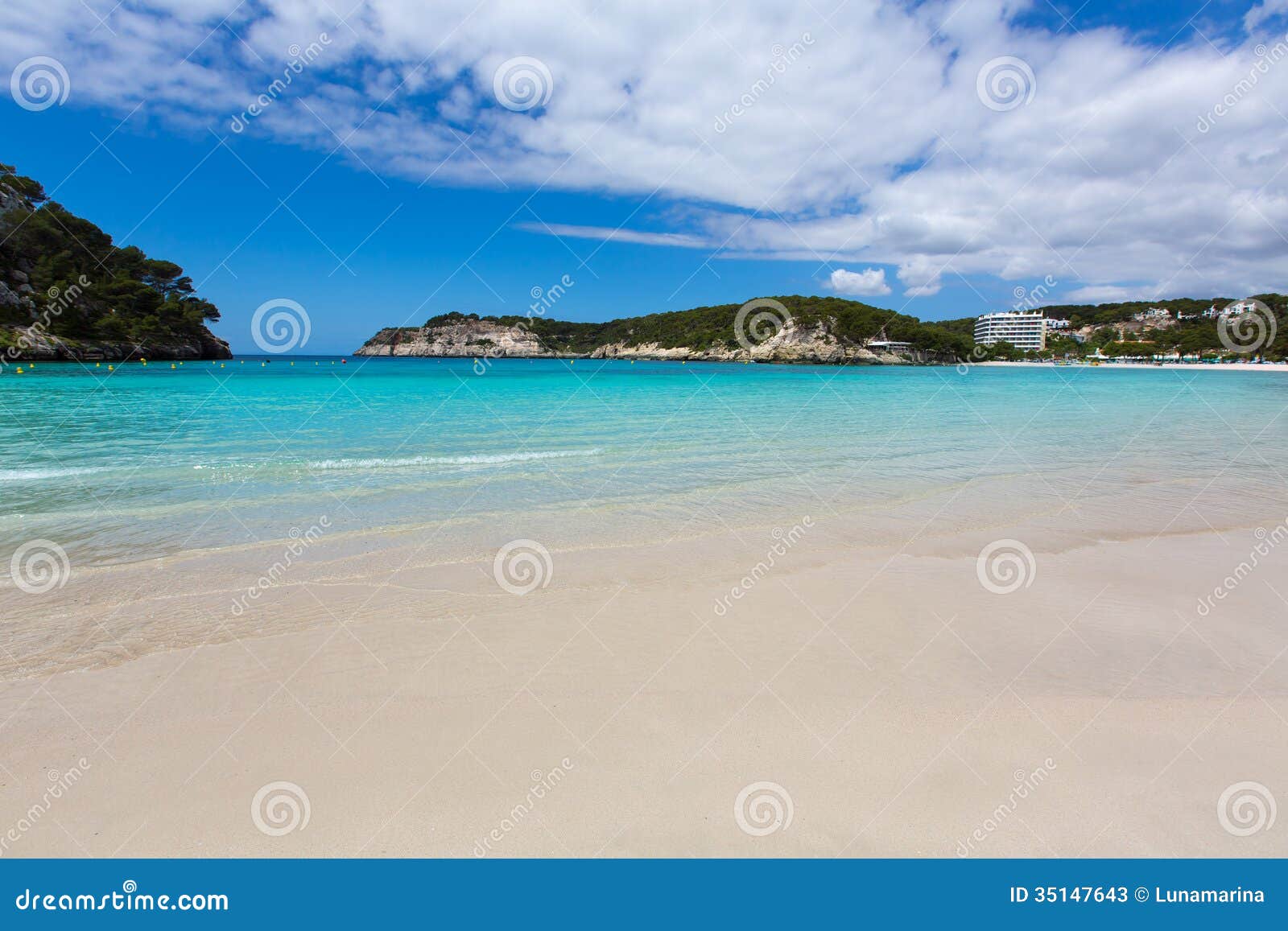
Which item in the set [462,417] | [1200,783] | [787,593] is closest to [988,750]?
[1200,783]

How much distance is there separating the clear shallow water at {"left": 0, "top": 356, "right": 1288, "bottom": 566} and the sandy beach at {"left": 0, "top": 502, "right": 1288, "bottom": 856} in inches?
110

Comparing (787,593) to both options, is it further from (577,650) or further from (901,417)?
(901,417)

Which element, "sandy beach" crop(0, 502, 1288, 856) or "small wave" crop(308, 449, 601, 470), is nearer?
"sandy beach" crop(0, 502, 1288, 856)

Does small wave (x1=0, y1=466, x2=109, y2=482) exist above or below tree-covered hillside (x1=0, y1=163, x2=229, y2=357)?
below

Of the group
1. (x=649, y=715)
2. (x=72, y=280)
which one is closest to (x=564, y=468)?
(x=649, y=715)

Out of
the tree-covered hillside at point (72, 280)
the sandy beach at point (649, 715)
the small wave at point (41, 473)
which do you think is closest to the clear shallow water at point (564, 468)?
the small wave at point (41, 473)

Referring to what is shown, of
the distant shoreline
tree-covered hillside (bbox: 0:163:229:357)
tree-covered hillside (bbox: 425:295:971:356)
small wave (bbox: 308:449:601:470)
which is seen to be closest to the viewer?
small wave (bbox: 308:449:601:470)

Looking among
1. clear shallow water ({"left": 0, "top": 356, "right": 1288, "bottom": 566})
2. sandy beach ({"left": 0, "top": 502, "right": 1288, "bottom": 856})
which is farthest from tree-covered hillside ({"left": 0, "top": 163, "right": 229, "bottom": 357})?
sandy beach ({"left": 0, "top": 502, "right": 1288, "bottom": 856})

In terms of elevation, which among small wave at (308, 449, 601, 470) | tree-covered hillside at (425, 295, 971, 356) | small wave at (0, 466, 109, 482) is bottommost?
small wave at (0, 466, 109, 482)

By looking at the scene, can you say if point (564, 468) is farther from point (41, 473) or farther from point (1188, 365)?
point (1188, 365)

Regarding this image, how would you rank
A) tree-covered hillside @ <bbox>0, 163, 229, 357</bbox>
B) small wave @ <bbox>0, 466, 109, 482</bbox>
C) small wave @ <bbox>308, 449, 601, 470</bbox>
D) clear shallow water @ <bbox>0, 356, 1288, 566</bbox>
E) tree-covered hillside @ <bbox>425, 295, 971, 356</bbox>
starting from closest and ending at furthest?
1. clear shallow water @ <bbox>0, 356, 1288, 566</bbox>
2. small wave @ <bbox>0, 466, 109, 482</bbox>
3. small wave @ <bbox>308, 449, 601, 470</bbox>
4. tree-covered hillside @ <bbox>0, 163, 229, 357</bbox>
5. tree-covered hillside @ <bbox>425, 295, 971, 356</bbox>

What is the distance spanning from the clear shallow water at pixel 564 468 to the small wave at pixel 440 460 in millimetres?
116

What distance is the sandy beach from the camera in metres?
3.37

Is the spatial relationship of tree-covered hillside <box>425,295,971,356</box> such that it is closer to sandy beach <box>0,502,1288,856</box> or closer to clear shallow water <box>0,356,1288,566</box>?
clear shallow water <box>0,356,1288,566</box>
